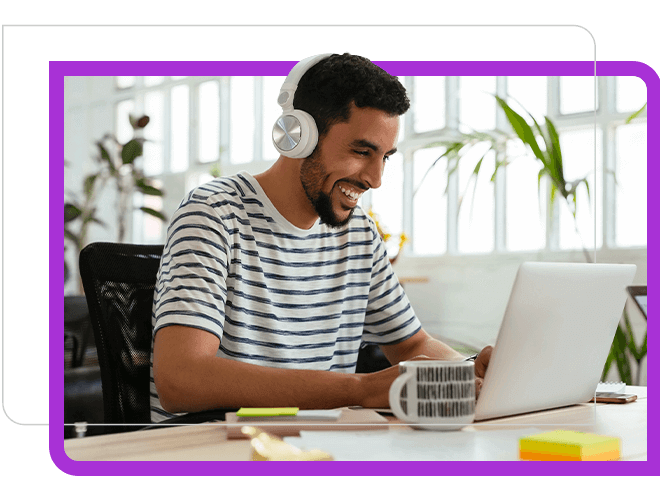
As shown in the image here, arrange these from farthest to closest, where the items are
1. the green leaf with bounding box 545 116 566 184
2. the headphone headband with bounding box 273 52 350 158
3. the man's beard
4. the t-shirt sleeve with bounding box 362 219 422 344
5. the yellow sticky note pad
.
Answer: the green leaf with bounding box 545 116 566 184 → the t-shirt sleeve with bounding box 362 219 422 344 → the man's beard → the headphone headband with bounding box 273 52 350 158 → the yellow sticky note pad

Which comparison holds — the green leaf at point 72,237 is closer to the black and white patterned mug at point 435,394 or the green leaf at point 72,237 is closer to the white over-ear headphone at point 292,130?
the white over-ear headphone at point 292,130

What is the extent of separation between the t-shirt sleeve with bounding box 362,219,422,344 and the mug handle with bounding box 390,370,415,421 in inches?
26.4

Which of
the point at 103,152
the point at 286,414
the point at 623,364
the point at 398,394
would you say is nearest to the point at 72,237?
the point at 103,152

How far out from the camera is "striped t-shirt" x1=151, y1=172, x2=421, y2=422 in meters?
1.10

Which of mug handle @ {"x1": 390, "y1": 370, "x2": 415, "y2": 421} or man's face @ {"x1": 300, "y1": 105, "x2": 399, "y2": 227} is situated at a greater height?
man's face @ {"x1": 300, "y1": 105, "x2": 399, "y2": 227}

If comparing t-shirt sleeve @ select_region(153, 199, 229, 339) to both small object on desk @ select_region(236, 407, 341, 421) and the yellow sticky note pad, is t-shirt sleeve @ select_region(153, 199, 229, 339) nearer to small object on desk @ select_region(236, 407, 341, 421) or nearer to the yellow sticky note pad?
small object on desk @ select_region(236, 407, 341, 421)

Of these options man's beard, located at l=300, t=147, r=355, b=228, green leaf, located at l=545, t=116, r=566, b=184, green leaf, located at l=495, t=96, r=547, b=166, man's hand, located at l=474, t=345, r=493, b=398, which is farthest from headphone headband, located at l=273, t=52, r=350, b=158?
green leaf, located at l=545, t=116, r=566, b=184

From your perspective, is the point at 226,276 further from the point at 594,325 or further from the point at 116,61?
the point at 594,325

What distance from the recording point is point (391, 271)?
5.14 ft

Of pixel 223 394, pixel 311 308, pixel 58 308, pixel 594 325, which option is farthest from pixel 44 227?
pixel 594 325

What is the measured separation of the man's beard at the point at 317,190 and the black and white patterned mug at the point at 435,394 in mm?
586

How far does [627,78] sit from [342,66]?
0.42 meters

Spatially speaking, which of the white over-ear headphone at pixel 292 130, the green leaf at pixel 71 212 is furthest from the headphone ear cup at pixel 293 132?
the green leaf at pixel 71 212

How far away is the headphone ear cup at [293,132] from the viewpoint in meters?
1.12
